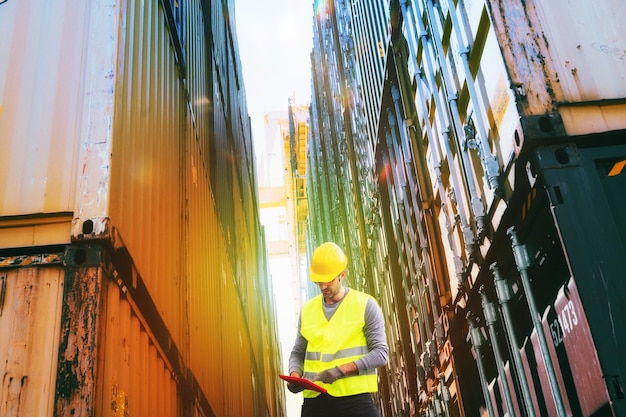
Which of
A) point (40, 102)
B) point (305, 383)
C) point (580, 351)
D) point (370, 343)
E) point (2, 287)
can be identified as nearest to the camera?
point (2, 287)

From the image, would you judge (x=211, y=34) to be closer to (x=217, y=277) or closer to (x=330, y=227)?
(x=217, y=277)

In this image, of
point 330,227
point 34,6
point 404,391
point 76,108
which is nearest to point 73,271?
point 76,108

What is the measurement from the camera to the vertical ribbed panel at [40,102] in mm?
2915

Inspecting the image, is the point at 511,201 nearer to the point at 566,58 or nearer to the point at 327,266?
the point at 566,58

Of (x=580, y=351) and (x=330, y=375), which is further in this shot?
(x=330, y=375)

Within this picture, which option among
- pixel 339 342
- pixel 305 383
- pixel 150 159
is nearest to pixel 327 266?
pixel 339 342

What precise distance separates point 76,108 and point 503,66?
228 cm

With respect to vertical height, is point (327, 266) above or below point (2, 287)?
above

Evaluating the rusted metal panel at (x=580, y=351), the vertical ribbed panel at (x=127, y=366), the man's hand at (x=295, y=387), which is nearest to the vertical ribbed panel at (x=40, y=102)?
the vertical ribbed panel at (x=127, y=366)

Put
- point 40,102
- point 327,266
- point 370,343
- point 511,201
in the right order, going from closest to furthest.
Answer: point 40,102
point 511,201
point 370,343
point 327,266

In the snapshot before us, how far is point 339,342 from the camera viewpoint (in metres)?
4.39

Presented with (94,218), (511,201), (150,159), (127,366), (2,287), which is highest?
(150,159)

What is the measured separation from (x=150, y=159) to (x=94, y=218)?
3.93 feet

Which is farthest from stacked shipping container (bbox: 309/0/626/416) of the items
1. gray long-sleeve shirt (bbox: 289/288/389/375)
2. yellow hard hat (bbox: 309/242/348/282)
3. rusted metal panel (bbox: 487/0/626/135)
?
yellow hard hat (bbox: 309/242/348/282)
